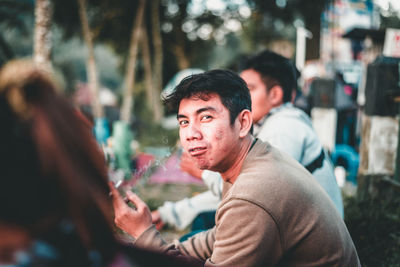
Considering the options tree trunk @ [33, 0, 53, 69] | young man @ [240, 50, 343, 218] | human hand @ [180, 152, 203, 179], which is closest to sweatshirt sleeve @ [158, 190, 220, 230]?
human hand @ [180, 152, 203, 179]

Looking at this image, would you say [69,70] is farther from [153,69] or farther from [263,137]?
[263,137]


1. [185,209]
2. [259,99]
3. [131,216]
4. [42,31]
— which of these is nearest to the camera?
[131,216]

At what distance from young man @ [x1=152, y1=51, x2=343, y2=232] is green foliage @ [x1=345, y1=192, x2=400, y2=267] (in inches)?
26.8

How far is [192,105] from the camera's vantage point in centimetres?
175

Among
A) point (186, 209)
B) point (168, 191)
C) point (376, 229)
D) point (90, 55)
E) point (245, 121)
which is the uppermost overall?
point (90, 55)

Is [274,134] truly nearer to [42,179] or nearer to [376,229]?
[376,229]

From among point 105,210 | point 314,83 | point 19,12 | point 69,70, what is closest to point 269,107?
point 105,210

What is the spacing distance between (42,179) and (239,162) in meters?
1.13

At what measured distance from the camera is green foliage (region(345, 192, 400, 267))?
2.81m

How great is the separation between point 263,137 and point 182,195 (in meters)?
3.85

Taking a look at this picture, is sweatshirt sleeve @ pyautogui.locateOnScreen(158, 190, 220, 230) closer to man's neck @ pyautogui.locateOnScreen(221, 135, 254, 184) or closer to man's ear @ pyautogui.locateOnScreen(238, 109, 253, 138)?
man's neck @ pyautogui.locateOnScreen(221, 135, 254, 184)

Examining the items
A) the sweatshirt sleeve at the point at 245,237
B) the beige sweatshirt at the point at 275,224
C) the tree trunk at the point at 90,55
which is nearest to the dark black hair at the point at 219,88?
the beige sweatshirt at the point at 275,224

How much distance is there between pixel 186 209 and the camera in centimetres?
283


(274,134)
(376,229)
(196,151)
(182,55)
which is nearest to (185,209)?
(274,134)
